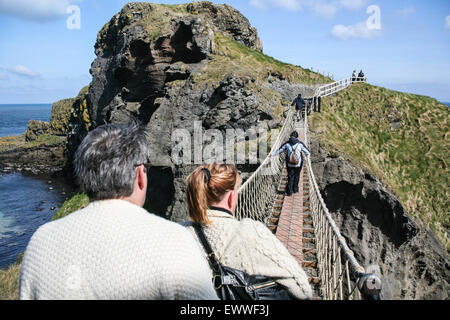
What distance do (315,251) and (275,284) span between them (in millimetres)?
3074

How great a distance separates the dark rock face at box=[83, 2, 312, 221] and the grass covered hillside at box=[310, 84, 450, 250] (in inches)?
140

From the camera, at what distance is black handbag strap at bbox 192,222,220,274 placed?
1720mm

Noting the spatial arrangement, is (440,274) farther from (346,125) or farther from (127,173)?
(127,173)

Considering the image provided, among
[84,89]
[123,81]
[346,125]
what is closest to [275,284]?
[346,125]

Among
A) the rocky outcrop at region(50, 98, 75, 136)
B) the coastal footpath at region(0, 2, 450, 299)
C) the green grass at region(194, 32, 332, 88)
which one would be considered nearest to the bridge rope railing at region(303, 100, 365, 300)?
the coastal footpath at region(0, 2, 450, 299)

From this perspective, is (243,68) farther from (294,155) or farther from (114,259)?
(114,259)

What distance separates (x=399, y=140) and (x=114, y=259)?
24.3m

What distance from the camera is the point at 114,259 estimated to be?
3.66 feet

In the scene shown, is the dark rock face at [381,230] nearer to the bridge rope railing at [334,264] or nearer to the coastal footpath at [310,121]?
the coastal footpath at [310,121]

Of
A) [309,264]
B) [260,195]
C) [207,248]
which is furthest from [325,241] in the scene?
[260,195]

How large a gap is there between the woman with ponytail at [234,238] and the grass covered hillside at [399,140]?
14.9 m

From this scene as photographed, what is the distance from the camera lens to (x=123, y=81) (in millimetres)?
21953

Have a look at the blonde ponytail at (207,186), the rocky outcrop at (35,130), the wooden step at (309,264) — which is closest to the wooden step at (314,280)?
the wooden step at (309,264)

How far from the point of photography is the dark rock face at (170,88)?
50.2ft
